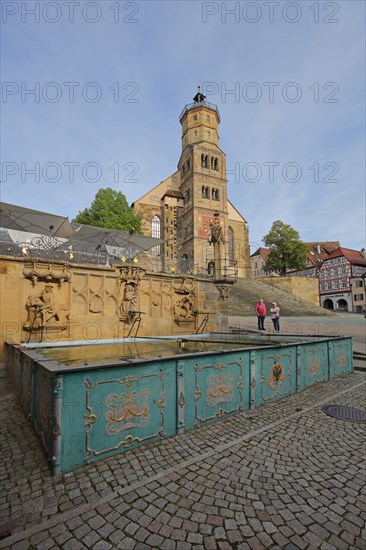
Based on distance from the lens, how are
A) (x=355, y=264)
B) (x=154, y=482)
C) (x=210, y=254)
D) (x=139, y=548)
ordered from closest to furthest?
(x=139, y=548)
(x=154, y=482)
(x=210, y=254)
(x=355, y=264)

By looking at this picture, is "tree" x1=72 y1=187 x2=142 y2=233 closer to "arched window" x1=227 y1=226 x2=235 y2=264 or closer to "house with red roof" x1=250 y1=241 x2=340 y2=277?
"arched window" x1=227 y1=226 x2=235 y2=264

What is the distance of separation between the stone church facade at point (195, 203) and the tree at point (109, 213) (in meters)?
9.68

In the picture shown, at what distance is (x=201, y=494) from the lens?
2.65 metres

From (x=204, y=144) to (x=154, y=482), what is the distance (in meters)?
46.0

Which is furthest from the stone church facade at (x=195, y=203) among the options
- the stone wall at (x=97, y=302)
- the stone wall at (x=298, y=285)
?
the stone wall at (x=97, y=302)

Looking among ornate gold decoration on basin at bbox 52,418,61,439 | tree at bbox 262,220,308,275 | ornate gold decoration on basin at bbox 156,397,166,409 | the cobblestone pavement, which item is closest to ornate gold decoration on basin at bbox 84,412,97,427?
ornate gold decoration on basin at bbox 52,418,61,439

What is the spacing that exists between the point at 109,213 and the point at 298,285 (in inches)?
1148

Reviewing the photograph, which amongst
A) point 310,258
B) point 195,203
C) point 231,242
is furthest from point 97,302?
point 310,258

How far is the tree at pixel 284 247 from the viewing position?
47.1 m

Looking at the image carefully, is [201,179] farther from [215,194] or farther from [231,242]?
[231,242]

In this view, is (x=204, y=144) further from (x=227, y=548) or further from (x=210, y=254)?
(x=227, y=548)

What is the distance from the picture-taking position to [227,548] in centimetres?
205

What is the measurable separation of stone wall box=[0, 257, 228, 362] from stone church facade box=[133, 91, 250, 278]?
2588 cm

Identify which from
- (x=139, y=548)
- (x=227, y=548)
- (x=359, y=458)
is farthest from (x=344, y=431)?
(x=139, y=548)
